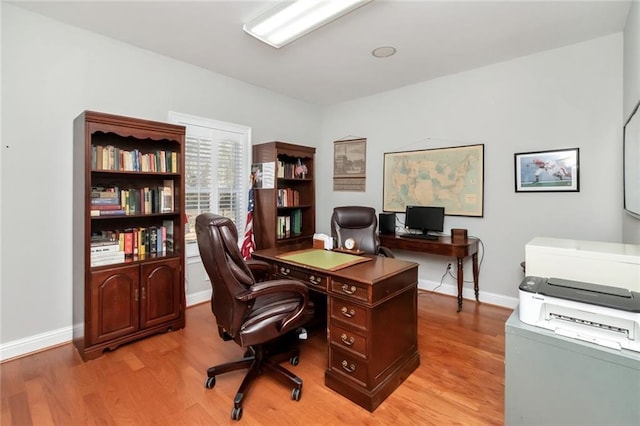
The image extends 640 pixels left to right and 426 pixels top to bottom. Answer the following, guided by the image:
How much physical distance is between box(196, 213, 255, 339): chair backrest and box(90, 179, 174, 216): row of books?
1322 millimetres

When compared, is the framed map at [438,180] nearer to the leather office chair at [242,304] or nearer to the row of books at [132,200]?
the leather office chair at [242,304]

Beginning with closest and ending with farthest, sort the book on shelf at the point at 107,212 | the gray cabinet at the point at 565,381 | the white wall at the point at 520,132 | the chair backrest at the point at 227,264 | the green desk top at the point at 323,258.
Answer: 1. the gray cabinet at the point at 565,381
2. the chair backrest at the point at 227,264
3. the green desk top at the point at 323,258
4. the book on shelf at the point at 107,212
5. the white wall at the point at 520,132

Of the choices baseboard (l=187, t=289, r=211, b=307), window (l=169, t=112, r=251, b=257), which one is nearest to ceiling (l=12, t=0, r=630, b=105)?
window (l=169, t=112, r=251, b=257)

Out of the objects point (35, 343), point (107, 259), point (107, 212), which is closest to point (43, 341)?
point (35, 343)

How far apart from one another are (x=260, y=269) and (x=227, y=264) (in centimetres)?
68

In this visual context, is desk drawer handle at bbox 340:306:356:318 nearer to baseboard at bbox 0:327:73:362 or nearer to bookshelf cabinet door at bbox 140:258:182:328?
bookshelf cabinet door at bbox 140:258:182:328

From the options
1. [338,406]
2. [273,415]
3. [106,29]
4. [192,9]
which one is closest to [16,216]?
[106,29]

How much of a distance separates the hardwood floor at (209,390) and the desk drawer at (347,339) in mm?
325

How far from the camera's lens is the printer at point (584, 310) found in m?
1.17

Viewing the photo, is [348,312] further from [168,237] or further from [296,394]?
[168,237]

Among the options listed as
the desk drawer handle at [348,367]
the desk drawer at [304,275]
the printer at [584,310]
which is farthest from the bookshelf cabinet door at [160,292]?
the printer at [584,310]

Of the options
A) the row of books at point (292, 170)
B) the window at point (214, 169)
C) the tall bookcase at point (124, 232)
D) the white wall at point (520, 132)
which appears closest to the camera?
the tall bookcase at point (124, 232)

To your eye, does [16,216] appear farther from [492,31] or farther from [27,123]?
[492,31]

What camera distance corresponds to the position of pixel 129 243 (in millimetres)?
2723
